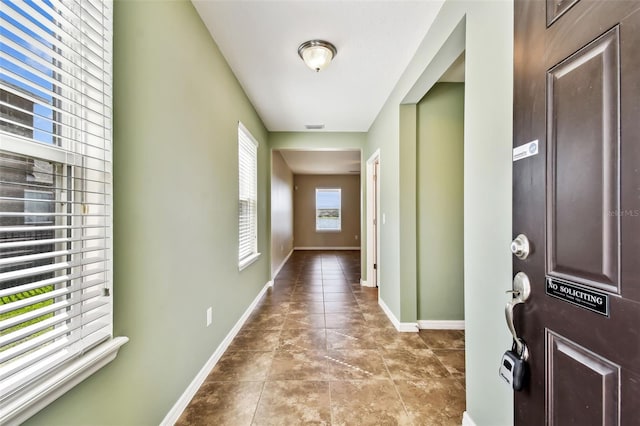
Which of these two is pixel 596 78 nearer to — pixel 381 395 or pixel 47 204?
pixel 47 204

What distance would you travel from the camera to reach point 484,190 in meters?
1.27

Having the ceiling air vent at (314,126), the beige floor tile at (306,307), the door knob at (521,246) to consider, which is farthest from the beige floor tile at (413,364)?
the ceiling air vent at (314,126)

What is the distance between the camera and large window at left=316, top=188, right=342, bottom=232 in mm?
8938

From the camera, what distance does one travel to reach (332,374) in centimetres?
198

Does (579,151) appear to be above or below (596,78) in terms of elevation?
below

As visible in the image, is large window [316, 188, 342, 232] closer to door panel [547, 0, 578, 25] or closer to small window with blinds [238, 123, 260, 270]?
small window with blinds [238, 123, 260, 270]

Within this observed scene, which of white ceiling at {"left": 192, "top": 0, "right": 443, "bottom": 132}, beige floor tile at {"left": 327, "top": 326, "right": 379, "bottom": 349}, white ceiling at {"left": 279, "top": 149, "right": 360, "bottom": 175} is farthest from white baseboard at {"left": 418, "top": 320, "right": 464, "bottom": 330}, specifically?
white ceiling at {"left": 279, "top": 149, "right": 360, "bottom": 175}

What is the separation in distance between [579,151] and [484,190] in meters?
0.63

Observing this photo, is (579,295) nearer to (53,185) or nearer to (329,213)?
(53,185)

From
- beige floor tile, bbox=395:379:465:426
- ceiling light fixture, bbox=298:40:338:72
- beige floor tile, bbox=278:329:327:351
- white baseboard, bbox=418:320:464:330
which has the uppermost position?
ceiling light fixture, bbox=298:40:338:72

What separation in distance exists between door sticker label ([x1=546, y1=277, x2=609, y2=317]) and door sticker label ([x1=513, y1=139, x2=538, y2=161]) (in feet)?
1.22

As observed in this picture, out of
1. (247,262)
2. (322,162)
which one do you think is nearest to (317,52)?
(247,262)

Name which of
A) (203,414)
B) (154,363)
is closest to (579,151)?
(154,363)

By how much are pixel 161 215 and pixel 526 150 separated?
160cm
